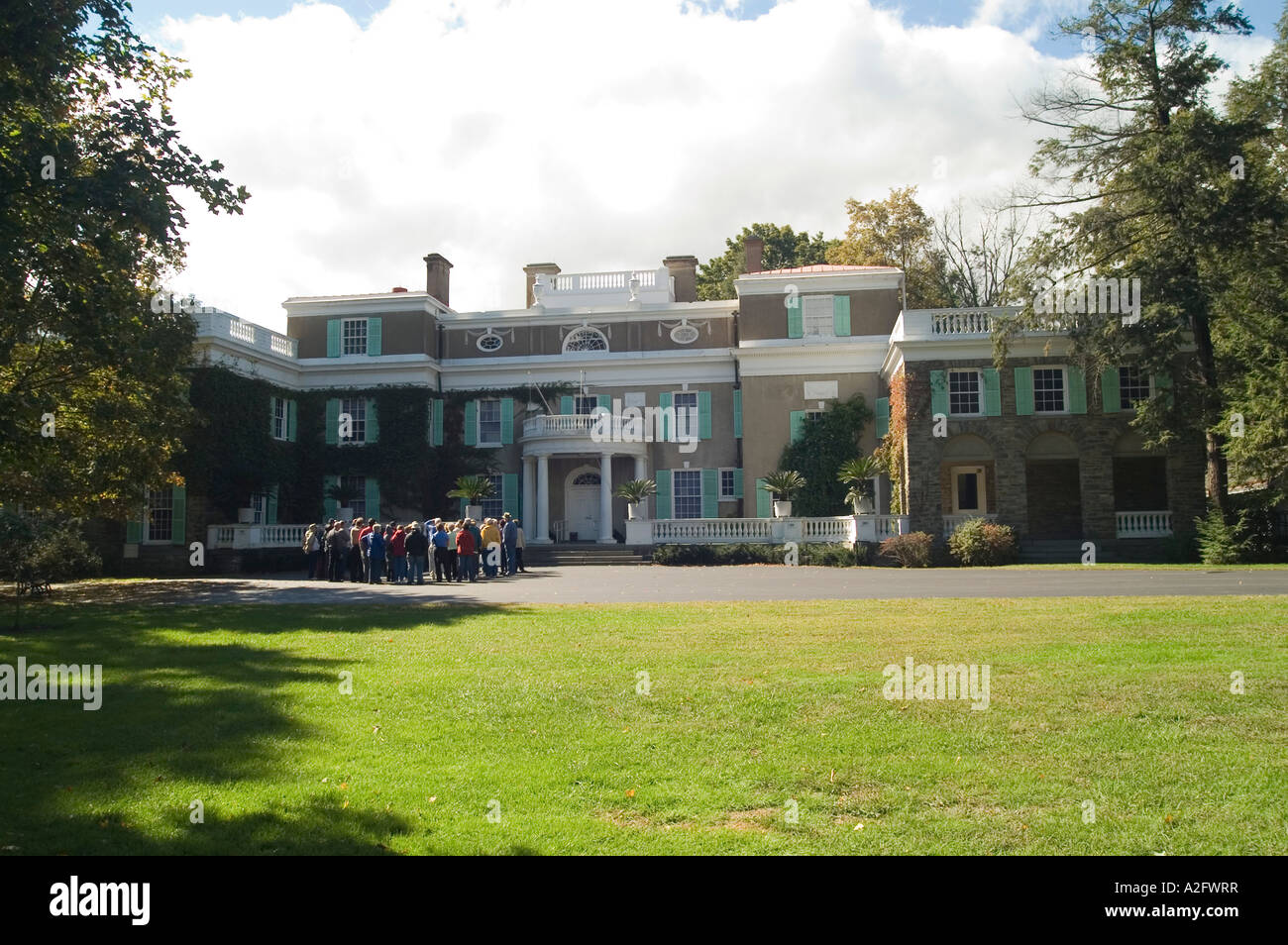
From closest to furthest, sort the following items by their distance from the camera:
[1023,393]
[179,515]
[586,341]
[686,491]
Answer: [1023,393] < [179,515] < [686,491] < [586,341]

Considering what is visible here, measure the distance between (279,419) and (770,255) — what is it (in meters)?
27.5

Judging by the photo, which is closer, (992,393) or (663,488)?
(992,393)

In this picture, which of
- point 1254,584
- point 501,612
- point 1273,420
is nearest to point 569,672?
point 501,612

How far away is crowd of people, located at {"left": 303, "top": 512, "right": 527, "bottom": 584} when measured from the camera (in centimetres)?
2288

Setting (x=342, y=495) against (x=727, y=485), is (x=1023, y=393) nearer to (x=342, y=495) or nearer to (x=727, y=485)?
(x=727, y=485)

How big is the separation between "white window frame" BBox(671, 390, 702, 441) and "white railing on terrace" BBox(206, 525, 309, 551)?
1450 centimetres

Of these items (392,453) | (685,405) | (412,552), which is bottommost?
(412,552)

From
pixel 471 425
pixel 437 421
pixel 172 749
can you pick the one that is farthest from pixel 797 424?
pixel 172 749

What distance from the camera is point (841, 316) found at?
1399 inches

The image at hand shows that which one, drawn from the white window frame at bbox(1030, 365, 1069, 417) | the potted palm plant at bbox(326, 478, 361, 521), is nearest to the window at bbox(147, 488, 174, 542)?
the potted palm plant at bbox(326, 478, 361, 521)

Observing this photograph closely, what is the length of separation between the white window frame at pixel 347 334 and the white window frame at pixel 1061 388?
24340mm

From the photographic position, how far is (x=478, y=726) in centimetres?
739

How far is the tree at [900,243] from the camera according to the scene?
141 feet

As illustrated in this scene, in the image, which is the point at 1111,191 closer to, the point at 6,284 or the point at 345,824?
the point at 6,284
